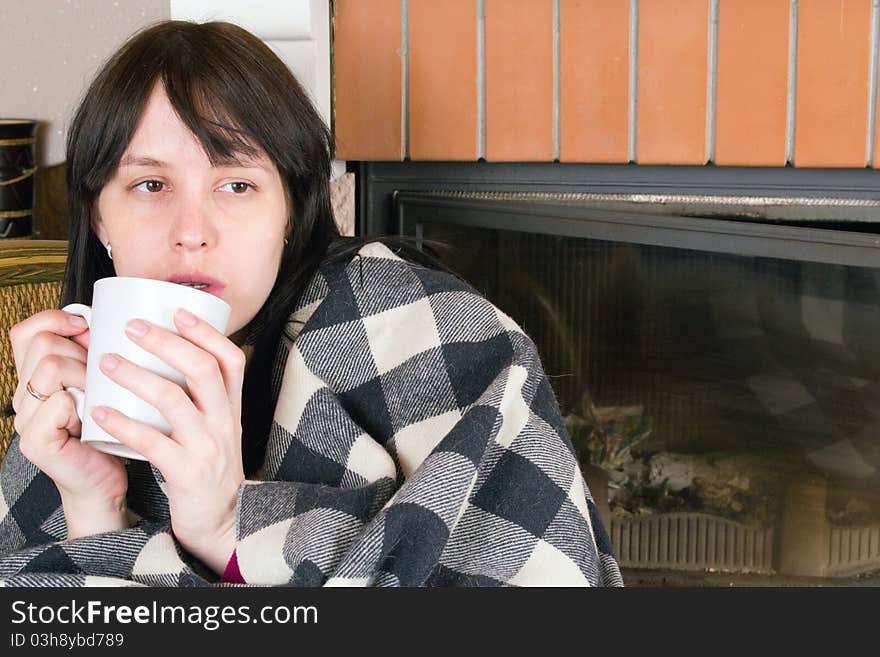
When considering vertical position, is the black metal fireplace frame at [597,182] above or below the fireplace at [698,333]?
above

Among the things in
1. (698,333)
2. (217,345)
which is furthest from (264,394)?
(698,333)

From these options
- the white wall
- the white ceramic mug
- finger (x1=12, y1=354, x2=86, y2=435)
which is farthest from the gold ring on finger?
the white wall

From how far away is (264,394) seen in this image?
0.97m

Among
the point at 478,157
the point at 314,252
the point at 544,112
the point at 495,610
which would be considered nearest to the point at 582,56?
the point at 544,112

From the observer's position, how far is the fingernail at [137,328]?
70cm

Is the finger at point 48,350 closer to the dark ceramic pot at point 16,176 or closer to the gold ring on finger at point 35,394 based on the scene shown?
the gold ring on finger at point 35,394

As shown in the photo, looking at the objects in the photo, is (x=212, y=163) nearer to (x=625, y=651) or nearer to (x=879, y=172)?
(x=625, y=651)

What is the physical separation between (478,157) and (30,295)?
1.96ft

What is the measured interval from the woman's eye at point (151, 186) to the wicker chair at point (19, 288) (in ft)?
1.26

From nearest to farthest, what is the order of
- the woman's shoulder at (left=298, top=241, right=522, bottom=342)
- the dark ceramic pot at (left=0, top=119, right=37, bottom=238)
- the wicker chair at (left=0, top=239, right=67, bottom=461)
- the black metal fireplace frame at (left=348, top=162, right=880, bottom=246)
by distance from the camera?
the woman's shoulder at (left=298, top=241, right=522, bottom=342) < the wicker chair at (left=0, top=239, right=67, bottom=461) < the black metal fireplace frame at (left=348, top=162, right=880, bottom=246) < the dark ceramic pot at (left=0, top=119, right=37, bottom=238)

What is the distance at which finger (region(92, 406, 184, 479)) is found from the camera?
0.71m

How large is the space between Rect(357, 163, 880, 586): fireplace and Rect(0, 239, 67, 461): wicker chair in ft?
1.57

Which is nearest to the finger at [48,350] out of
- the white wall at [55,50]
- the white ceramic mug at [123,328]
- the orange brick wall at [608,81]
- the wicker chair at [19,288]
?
the white ceramic mug at [123,328]

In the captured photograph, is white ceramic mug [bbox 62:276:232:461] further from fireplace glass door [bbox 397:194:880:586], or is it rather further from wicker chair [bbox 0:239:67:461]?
fireplace glass door [bbox 397:194:880:586]
